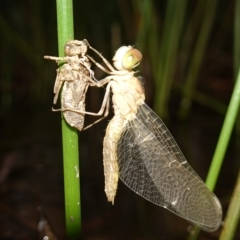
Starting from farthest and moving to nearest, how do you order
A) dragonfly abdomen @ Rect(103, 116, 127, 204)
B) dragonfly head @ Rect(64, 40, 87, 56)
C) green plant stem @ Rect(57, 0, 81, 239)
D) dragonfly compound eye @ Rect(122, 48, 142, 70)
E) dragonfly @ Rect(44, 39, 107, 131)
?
dragonfly abdomen @ Rect(103, 116, 127, 204) → dragonfly compound eye @ Rect(122, 48, 142, 70) → dragonfly @ Rect(44, 39, 107, 131) → dragonfly head @ Rect(64, 40, 87, 56) → green plant stem @ Rect(57, 0, 81, 239)

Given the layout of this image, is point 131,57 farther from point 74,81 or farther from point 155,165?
point 155,165

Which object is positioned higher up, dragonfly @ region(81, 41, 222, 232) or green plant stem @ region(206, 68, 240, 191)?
green plant stem @ region(206, 68, 240, 191)

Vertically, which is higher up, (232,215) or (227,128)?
(227,128)

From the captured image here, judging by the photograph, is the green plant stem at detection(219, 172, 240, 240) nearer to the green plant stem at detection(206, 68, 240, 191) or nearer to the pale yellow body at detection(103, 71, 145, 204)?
the green plant stem at detection(206, 68, 240, 191)

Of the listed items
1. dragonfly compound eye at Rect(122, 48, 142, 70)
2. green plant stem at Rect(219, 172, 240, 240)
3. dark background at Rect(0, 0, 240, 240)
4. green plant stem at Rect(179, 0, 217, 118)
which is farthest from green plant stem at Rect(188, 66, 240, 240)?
green plant stem at Rect(179, 0, 217, 118)

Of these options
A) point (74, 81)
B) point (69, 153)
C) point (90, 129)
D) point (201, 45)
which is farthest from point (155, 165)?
point (90, 129)

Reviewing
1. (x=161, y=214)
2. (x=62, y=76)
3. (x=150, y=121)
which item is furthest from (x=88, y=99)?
(x=62, y=76)
